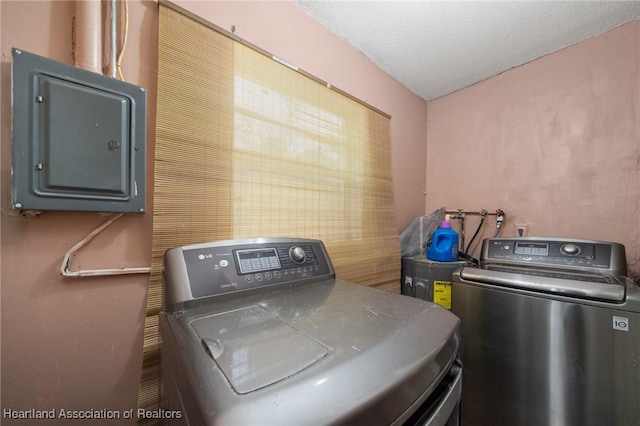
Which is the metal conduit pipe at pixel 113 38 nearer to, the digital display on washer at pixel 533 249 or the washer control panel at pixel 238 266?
the washer control panel at pixel 238 266

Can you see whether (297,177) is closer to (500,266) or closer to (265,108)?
(265,108)

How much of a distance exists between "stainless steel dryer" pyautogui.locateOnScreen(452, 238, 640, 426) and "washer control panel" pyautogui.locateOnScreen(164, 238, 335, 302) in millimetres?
823

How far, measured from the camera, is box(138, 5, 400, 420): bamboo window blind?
0.80 m

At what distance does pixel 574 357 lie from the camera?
938 millimetres

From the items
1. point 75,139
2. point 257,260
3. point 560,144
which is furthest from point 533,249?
point 75,139

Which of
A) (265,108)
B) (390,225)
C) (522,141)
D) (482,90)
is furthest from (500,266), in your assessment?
(265,108)

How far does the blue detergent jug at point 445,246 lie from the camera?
4.99 ft

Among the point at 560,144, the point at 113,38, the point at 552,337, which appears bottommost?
the point at 552,337

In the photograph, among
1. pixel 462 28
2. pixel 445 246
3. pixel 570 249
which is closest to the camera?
pixel 570 249

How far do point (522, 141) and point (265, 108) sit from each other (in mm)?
1724

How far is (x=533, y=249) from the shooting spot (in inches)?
51.1

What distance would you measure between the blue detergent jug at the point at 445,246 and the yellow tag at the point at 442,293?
0.16 meters

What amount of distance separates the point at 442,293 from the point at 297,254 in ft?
3.34

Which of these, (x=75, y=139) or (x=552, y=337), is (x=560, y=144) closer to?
(x=552, y=337)
